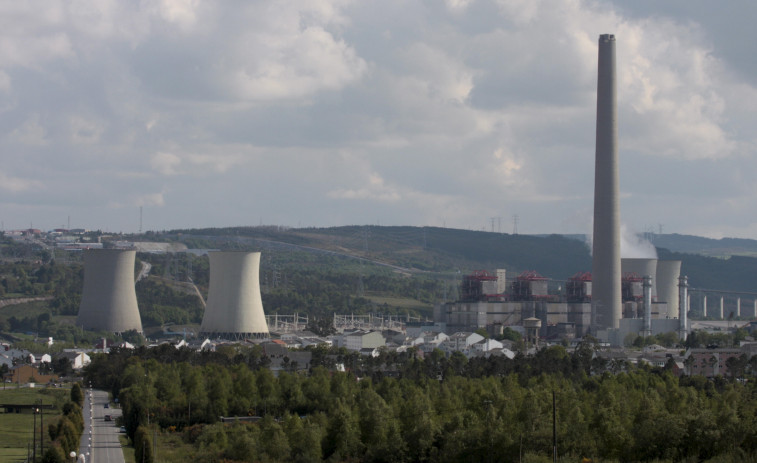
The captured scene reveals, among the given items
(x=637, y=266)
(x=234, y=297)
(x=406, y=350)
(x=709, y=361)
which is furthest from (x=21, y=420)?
(x=637, y=266)

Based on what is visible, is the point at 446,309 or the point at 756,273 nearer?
the point at 446,309

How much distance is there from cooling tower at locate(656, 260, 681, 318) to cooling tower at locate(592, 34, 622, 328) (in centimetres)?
1169

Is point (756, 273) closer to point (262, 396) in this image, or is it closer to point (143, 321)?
point (143, 321)

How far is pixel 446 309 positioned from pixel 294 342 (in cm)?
1711

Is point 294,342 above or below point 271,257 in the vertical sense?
below

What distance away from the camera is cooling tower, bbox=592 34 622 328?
86.6 m

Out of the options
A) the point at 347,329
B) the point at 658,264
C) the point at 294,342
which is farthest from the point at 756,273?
the point at 294,342

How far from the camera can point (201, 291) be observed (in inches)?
4921

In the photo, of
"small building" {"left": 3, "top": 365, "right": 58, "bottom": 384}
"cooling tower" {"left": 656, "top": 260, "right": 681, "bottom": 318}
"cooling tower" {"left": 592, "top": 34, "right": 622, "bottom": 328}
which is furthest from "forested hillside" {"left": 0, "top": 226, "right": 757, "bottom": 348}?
"cooling tower" {"left": 592, "top": 34, "right": 622, "bottom": 328}

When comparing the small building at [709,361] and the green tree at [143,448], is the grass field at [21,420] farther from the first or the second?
the small building at [709,361]

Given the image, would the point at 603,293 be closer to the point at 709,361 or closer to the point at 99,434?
the point at 709,361

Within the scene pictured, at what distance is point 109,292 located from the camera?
8531 cm

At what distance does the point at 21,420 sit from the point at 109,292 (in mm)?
34863

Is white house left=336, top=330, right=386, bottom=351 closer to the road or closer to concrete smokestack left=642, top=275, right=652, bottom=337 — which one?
concrete smokestack left=642, top=275, right=652, bottom=337
